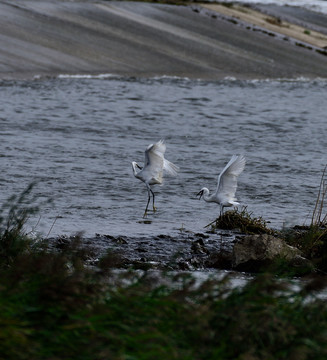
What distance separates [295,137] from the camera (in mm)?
20406

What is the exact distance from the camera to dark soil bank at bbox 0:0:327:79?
27281 millimetres

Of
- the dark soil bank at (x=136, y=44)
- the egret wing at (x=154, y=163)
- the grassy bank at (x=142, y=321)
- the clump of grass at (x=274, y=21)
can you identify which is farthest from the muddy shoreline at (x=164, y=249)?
the clump of grass at (x=274, y=21)

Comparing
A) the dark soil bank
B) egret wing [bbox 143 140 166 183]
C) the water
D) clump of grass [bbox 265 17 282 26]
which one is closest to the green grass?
the water

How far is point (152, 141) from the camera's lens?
18672mm

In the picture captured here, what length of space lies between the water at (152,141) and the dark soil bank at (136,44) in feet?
3.44

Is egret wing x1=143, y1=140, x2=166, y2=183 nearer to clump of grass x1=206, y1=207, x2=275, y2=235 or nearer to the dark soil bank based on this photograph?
clump of grass x1=206, y1=207, x2=275, y2=235

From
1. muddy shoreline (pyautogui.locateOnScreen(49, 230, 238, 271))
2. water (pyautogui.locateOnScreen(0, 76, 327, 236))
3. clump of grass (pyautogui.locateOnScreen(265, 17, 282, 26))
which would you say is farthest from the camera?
clump of grass (pyautogui.locateOnScreen(265, 17, 282, 26))

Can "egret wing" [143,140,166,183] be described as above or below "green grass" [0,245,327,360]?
below

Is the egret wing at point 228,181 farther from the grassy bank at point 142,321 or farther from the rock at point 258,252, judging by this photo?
the grassy bank at point 142,321

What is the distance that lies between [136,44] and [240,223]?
20.7 metres

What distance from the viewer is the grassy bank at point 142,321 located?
14.4ft

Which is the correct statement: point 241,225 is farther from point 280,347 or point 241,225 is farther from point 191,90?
point 191,90

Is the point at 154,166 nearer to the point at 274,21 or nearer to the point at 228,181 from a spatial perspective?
the point at 228,181

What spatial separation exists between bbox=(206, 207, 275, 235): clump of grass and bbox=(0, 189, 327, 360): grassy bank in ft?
16.7
